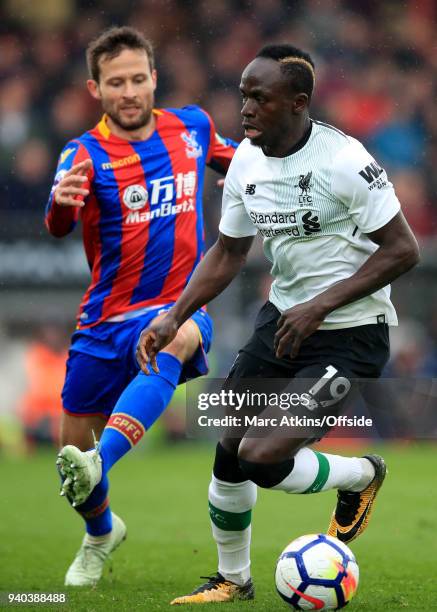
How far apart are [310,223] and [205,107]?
8.88 metres

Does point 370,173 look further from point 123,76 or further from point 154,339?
point 123,76

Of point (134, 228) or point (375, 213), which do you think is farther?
point (134, 228)

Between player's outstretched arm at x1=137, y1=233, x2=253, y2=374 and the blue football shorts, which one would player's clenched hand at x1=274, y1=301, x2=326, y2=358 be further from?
the blue football shorts

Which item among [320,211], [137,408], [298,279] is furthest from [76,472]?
[320,211]

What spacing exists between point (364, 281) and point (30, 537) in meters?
4.04

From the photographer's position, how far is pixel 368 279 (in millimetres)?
4438

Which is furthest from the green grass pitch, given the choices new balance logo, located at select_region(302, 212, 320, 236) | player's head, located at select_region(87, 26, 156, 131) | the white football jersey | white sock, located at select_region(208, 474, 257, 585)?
player's head, located at select_region(87, 26, 156, 131)

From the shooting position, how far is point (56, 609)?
4.62m

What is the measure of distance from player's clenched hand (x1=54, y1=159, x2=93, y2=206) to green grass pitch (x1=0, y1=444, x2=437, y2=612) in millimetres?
1894

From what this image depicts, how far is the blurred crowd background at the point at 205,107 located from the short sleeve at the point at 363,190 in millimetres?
7264

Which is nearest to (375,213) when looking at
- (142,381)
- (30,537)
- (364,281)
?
(364,281)

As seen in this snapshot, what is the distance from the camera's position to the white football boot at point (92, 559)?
18.8ft

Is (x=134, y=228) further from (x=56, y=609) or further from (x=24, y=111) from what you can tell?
(x=24, y=111)

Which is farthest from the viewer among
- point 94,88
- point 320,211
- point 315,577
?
point 94,88
